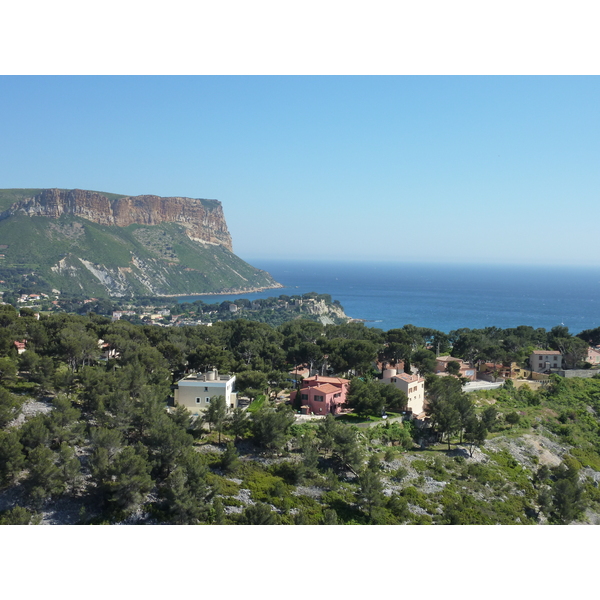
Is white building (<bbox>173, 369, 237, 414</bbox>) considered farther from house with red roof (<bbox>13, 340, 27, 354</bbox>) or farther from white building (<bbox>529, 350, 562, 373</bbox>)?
white building (<bbox>529, 350, 562, 373</bbox>)

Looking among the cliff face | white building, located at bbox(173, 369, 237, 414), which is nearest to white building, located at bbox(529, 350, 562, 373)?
white building, located at bbox(173, 369, 237, 414)

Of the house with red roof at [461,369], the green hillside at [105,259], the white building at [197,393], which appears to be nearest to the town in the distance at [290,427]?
the white building at [197,393]

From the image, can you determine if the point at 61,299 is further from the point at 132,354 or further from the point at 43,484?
the point at 43,484

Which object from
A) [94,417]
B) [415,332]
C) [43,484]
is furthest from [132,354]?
[415,332]

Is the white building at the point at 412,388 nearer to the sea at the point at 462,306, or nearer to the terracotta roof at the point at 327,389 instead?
the terracotta roof at the point at 327,389

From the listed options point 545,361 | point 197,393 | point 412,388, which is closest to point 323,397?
point 412,388

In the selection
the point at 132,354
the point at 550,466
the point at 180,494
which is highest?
the point at 132,354
